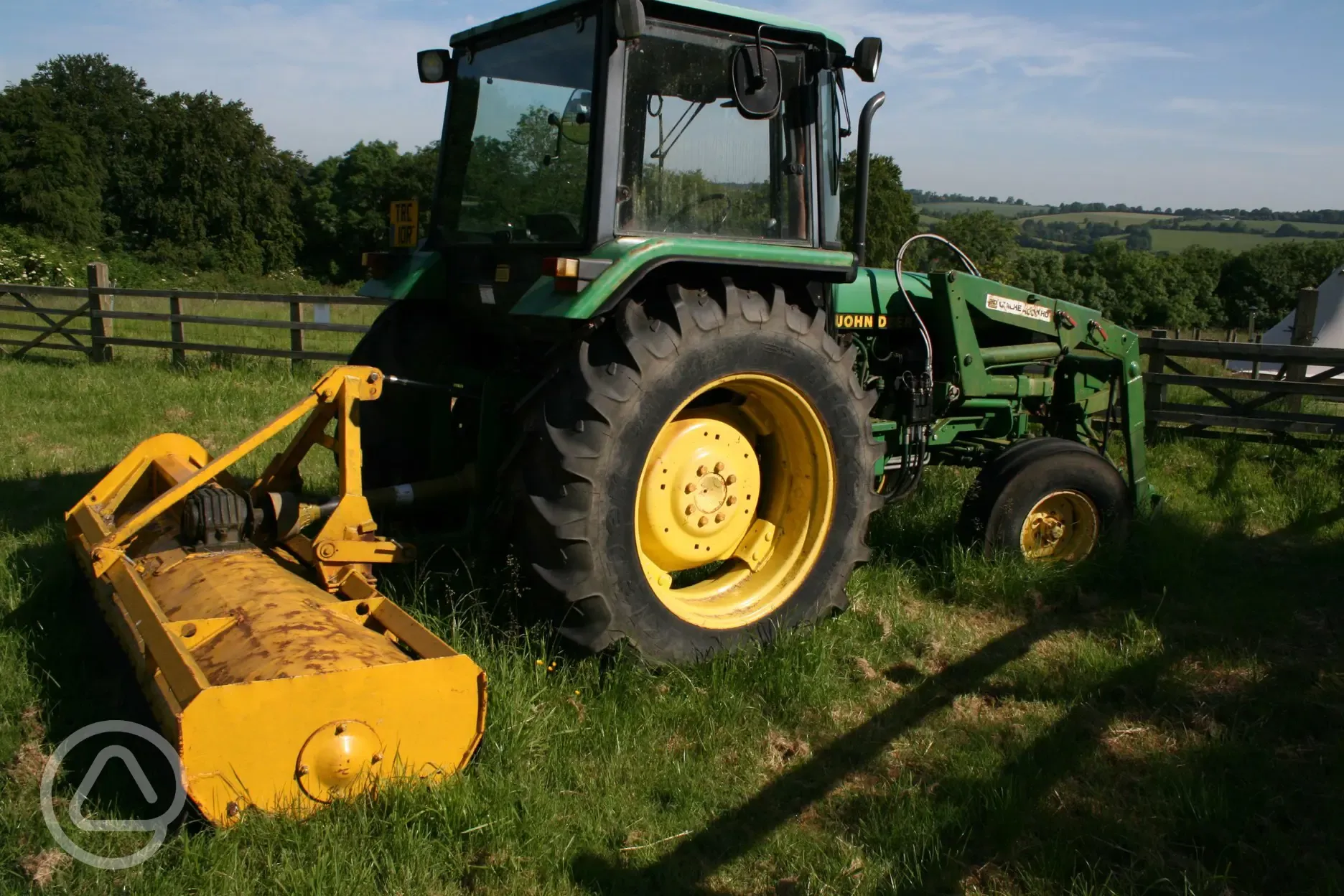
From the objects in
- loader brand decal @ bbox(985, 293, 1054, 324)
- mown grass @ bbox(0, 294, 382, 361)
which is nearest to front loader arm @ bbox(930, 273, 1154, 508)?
loader brand decal @ bbox(985, 293, 1054, 324)

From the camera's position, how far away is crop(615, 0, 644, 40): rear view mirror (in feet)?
11.6

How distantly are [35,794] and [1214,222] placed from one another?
101781 mm

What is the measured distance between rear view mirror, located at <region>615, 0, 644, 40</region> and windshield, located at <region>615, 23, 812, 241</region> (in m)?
0.24

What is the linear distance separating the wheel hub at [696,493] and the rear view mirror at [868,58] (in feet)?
5.34

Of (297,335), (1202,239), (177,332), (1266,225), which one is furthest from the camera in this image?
(1266,225)

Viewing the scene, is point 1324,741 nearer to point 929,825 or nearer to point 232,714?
point 929,825

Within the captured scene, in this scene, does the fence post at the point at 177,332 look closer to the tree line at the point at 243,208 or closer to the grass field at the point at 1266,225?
the tree line at the point at 243,208

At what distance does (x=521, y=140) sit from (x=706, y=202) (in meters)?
0.85

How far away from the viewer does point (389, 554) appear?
3773 mm

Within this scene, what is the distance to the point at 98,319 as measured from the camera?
13.3 meters

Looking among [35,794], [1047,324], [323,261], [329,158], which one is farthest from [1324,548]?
[329,158]

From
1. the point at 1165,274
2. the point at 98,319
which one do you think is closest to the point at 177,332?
the point at 98,319

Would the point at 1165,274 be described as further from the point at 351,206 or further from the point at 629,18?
the point at 629,18

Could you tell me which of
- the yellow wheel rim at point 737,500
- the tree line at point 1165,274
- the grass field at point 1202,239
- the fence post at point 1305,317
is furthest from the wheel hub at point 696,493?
the grass field at point 1202,239
